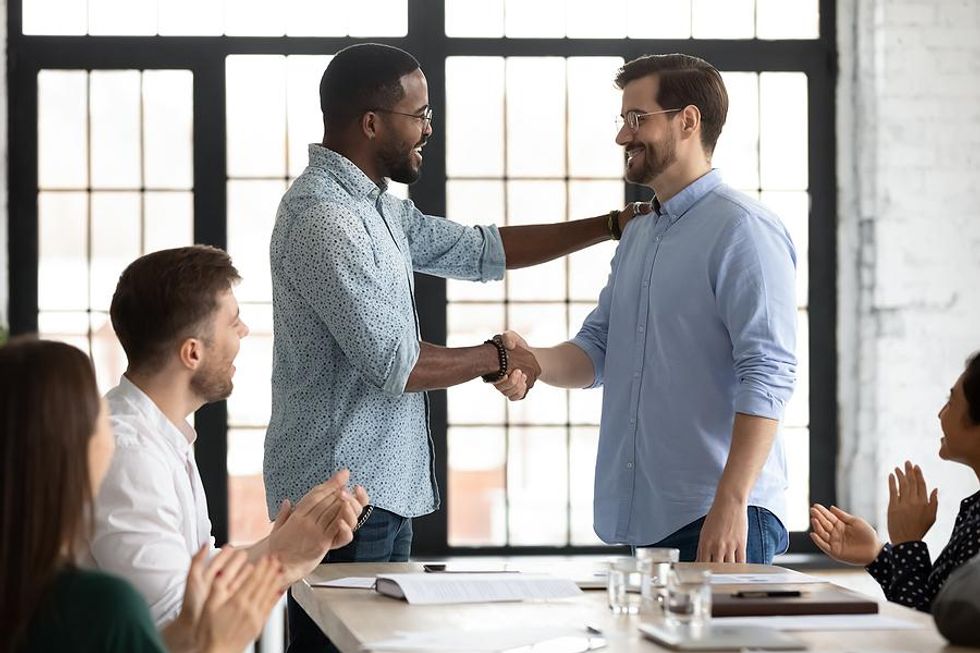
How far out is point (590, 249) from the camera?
17.0 feet

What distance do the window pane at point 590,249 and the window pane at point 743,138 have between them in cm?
43

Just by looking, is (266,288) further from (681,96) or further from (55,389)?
(55,389)

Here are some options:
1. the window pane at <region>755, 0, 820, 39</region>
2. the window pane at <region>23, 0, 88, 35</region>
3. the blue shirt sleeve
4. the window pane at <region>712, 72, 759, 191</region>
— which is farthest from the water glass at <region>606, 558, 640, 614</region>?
the window pane at <region>23, 0, 88, 35</region>

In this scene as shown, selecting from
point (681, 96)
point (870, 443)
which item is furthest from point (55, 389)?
point (870, 443)

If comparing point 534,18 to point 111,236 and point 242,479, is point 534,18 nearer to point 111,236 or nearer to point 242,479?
point 111,236

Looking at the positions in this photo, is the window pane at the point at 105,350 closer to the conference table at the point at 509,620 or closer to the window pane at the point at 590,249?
the window pane at the point at 590,249

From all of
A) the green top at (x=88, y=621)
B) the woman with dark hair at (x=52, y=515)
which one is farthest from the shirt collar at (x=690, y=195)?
the green top at (x=88, y=621)

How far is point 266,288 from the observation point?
5.11 meters

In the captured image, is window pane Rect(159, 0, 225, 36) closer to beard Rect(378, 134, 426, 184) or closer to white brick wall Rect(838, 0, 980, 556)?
beard Rect(378, 134, 426, 184)

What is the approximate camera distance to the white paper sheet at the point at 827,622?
1.93 meters

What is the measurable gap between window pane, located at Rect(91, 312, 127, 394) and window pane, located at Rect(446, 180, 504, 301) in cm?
128

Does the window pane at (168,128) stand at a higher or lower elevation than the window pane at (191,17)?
lower

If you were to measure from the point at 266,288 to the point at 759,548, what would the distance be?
108 inches

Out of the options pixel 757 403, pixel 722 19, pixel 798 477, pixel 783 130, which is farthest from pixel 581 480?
pixel 757 403
